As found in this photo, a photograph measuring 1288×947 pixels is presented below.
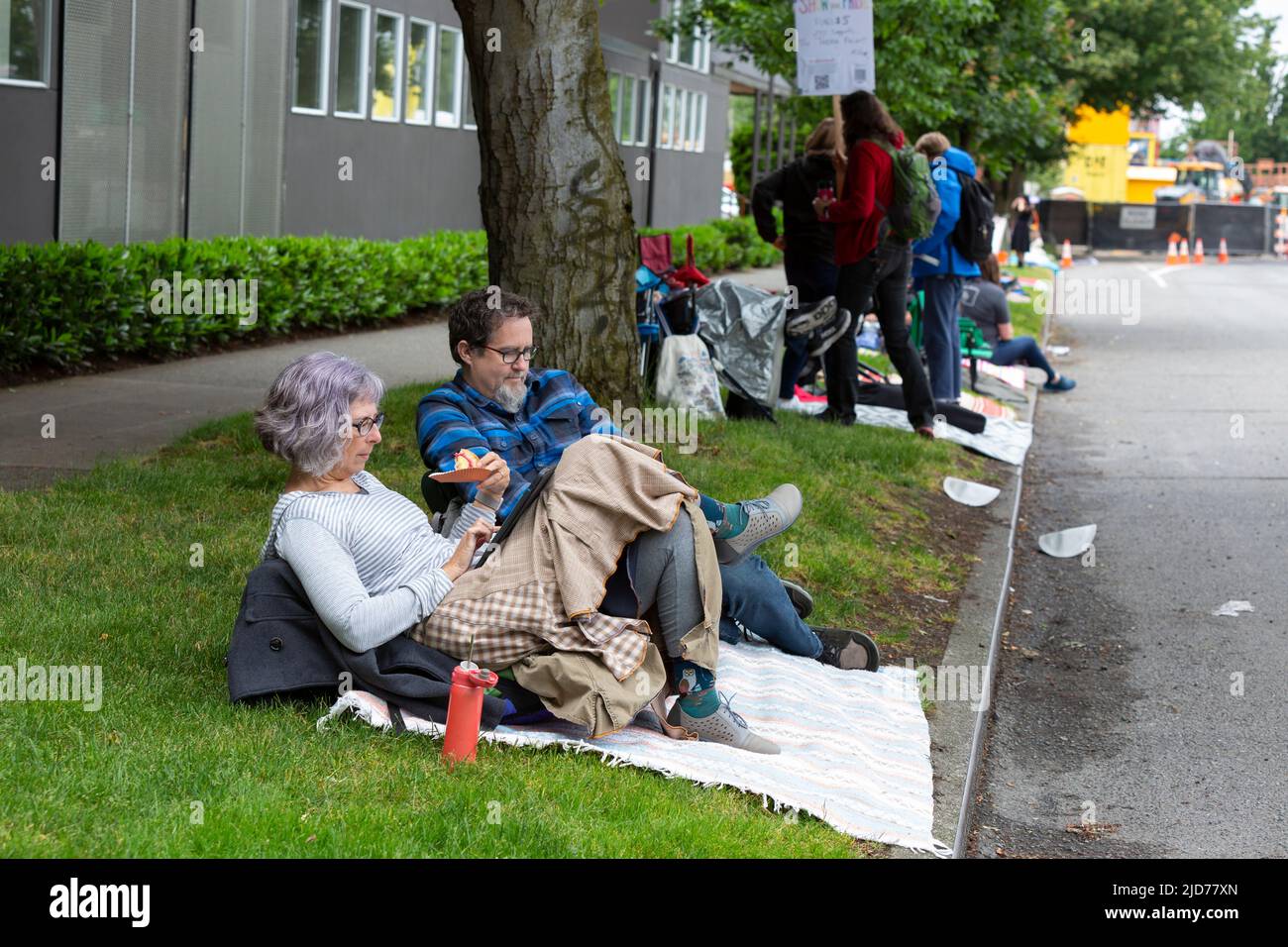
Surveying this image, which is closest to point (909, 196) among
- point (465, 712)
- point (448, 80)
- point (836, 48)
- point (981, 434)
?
point (836, 48)

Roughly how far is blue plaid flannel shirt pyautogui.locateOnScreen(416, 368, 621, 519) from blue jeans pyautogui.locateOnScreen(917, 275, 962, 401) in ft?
23.2

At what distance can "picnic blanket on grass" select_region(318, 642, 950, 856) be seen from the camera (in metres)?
4.52

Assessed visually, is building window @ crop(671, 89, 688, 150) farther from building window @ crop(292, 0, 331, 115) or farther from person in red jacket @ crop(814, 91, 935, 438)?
person in red jacket @ crop(814, 91, 935, 438)

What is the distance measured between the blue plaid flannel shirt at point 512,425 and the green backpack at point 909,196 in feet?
17.8

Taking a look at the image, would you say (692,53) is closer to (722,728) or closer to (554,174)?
(554,174)

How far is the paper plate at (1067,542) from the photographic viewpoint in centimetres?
914

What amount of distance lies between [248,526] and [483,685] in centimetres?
305

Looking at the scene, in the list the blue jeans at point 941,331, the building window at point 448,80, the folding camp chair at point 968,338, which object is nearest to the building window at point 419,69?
the building window at point 448,80

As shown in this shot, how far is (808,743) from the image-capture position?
515cm

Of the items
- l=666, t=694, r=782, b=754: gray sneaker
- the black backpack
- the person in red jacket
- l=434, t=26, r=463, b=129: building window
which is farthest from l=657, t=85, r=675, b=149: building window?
l=666, t=694, r=782, b=754: gray sneaker

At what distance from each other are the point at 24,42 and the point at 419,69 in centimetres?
888

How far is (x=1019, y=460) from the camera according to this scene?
11.5 meters
